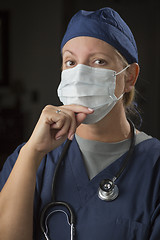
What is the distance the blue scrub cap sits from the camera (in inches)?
40.1

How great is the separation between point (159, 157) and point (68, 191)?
0.33 m

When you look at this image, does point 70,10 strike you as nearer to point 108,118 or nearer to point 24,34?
point 24,34

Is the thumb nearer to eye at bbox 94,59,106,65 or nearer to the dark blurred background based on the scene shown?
eye at bbox 94,59,106,65

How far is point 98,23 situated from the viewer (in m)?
1.04

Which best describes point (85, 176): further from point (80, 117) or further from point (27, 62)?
point (27, 62)

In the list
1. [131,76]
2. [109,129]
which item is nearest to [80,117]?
[109,129]

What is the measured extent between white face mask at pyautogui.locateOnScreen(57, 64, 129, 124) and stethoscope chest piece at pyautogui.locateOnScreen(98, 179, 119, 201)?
8.1 inches

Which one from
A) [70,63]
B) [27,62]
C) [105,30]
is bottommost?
[27,62]

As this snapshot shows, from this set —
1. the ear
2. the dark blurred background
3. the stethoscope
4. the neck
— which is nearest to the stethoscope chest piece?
the stethoscope

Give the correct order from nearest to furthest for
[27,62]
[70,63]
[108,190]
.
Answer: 1. [108,190]
2. [70,63]
3. [27,62]

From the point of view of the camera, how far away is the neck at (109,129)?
108cm

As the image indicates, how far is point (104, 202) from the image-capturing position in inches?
37.2

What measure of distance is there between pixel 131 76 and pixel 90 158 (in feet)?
1.13

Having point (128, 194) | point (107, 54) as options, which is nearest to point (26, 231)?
point (128, 194)
